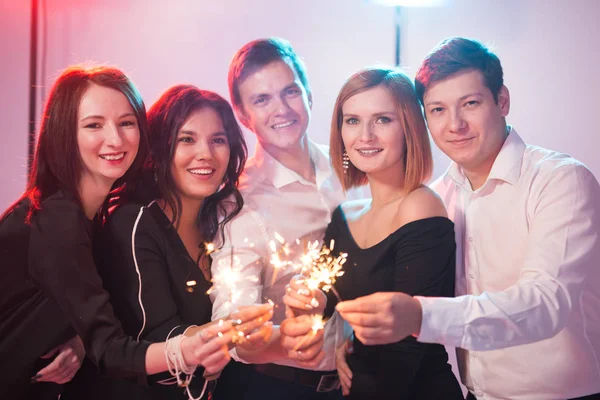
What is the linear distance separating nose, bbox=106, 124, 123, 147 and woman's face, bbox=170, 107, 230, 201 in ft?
0.61

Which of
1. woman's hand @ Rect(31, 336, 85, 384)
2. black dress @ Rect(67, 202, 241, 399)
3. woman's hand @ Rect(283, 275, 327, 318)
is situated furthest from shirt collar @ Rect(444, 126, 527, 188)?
woman's hand @ Rect(31, 336, 85, 384)

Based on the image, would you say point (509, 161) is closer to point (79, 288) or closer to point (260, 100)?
point (260, 100)

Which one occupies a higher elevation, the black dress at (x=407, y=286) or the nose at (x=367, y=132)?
the nose at (x=367, y=132)

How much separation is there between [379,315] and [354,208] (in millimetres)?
641

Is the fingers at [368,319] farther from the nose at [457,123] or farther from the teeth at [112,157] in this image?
the teeth at [112,157]

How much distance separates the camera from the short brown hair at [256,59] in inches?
76.9

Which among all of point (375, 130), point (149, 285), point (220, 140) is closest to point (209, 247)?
point (149, 285)

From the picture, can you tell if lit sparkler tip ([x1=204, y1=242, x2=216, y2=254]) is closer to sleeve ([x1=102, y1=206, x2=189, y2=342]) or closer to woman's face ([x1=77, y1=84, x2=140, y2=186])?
sleeve ([x1=102, y1=206, x2=189, y2=342])

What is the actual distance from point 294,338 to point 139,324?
507 millimetres

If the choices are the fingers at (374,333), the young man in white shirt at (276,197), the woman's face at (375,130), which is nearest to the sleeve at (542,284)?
the fingers at (374,333)

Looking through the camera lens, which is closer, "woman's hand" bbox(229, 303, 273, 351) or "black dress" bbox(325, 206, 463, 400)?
"woman's hand" bbox(229, 303, 273, 351)

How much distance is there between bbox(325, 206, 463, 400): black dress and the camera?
160cm

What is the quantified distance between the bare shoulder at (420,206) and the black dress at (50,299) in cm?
87

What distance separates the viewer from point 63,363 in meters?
1.71
